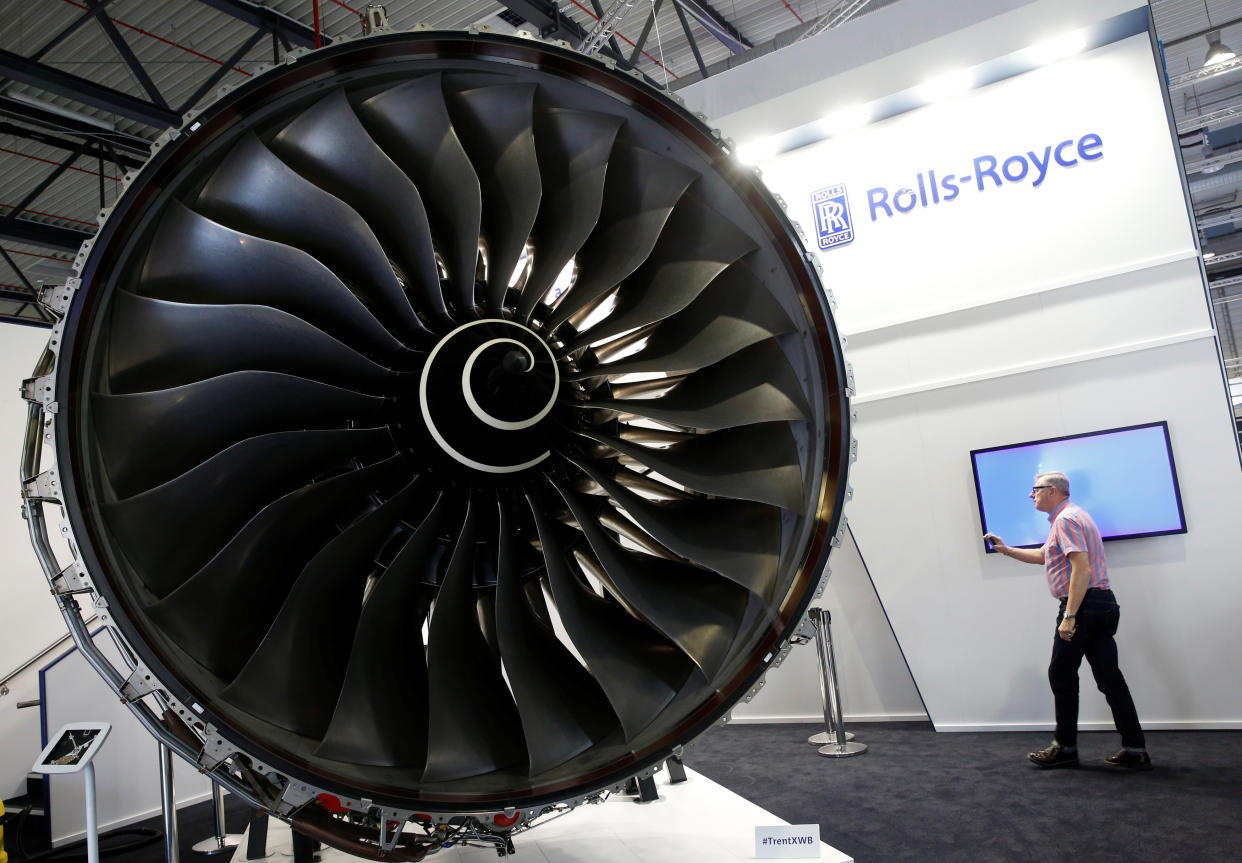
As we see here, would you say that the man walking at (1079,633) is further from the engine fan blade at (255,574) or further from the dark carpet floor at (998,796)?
the engine fan blade at (255,574)

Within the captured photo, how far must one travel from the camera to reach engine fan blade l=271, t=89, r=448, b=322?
1.77 metres

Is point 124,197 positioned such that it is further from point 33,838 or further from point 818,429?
point 33,838

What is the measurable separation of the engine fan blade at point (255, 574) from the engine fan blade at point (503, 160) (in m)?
0.57

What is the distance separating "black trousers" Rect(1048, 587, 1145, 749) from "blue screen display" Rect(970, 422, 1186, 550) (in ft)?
3.14

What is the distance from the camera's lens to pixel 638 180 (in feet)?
6.64

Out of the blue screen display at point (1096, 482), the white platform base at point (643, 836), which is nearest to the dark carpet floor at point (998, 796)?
the white platform base at point (643, 836)

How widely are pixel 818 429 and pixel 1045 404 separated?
442 cm

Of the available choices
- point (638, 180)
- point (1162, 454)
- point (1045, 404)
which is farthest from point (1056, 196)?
point (638, 180)

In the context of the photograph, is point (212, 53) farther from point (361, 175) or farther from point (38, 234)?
point (361, 175)

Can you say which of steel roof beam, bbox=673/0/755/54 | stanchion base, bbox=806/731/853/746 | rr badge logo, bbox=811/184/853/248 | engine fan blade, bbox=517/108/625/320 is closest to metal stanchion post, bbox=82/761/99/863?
engine fan blade, bbox=517/108/625/320

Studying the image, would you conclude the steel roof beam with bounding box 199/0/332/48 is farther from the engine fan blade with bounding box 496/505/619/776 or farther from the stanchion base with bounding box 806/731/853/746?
the stanchion base with bounding box 806/731/853/746

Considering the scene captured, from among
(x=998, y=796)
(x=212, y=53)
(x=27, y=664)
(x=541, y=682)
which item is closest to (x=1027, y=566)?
(x=998, y=796)

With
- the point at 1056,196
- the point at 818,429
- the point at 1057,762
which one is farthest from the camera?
the point at 1056,196

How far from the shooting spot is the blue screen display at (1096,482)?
5.14 meters
